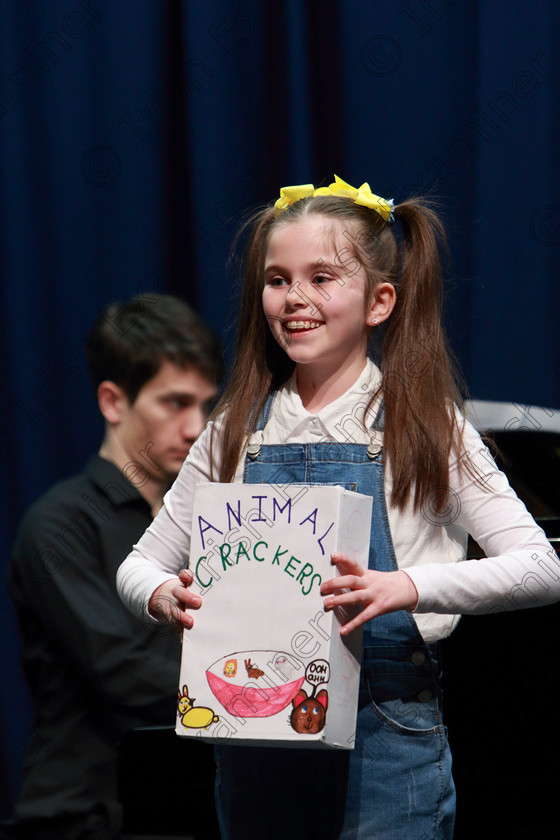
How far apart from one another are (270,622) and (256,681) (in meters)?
0.06

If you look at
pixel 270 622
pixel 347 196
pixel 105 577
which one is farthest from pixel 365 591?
pixel 105 577

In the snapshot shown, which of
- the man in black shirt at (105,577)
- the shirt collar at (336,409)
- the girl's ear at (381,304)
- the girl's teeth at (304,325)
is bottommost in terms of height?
the man in black shirt at (105,577)

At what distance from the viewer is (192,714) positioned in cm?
91

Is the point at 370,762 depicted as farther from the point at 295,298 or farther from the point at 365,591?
the point at 295,298

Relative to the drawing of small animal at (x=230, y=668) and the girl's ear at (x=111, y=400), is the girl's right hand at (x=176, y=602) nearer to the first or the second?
the drawing of small animal at (x=230, y=668)

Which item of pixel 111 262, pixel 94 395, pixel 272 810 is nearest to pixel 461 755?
pixel 272 810

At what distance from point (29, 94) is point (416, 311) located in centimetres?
99

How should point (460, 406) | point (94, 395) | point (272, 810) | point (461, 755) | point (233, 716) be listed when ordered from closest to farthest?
point (233, 716)
point (272, 810)
point (460, 406)
point (461, 755)
point (94, 395)

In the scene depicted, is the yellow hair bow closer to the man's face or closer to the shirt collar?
the shirt collar

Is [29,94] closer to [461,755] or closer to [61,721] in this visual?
[61,721]

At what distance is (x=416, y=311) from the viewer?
1117 millimetres

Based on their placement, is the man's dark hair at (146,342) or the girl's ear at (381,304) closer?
the girl's ear at (381,304)

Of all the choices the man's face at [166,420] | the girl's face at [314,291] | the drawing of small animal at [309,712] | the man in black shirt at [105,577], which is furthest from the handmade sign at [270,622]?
the man's face at [166,420]

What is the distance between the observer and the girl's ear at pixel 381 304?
1.10 m
